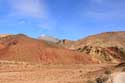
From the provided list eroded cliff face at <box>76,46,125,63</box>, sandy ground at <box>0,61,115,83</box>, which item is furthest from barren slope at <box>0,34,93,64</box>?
eroded cliff face at <box>76,46,125,63</box>

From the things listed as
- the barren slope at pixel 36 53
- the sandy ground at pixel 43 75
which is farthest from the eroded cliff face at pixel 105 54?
the sandy ground at pixel 43 75

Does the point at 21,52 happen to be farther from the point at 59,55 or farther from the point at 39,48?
the point at 59,55

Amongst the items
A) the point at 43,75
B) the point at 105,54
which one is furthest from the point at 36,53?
the point at 43,75

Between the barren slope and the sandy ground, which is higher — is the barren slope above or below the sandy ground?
above

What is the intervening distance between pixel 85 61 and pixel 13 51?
68.9 feet

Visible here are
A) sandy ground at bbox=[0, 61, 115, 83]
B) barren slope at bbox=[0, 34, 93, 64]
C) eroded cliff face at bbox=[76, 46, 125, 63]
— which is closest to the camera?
sandy ground at bbox=[0, 61, 115, 83]

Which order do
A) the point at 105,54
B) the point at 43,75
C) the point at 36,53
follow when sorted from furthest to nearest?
the point at 105,54
the point at 36,53
the point at 43,75

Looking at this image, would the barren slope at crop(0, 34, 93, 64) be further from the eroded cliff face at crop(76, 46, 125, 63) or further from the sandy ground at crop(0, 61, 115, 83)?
the eroded cliff face at crop(76, 46, 125, 63)

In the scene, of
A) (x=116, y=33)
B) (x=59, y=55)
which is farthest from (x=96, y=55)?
(x=116, y=33)

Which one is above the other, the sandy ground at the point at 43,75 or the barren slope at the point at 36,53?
the barren slope at the point at 36,53

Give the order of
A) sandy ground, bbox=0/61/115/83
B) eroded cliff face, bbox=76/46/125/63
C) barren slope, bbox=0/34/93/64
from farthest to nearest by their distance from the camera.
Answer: eroded cliff face, bbox=76/46/125/63 < barren slope, bbox=0/34/93/64 < sandy ground, bbox=0/61/115/83

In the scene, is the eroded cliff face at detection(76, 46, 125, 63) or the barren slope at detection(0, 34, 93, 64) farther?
the eroded cliff face at detection(76, 46, 125, 63)

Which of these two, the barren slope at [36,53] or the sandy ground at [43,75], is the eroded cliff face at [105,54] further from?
the sandy ground at [43,75]

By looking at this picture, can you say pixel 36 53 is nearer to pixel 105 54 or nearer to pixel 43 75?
pixel 105 54
